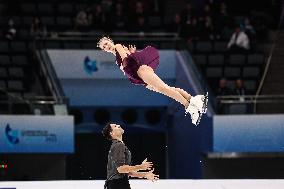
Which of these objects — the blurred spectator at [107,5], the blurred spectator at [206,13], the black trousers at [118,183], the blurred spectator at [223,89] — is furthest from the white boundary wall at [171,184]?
the blurred spectator at [107,5]

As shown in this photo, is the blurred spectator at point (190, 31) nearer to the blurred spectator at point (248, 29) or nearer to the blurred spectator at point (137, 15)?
the blurred spectator at point (137, 15)

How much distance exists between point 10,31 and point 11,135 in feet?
12.1

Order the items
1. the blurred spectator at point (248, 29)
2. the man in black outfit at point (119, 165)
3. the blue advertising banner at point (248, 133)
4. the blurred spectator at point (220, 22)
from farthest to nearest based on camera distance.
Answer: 1. the blurred spectator at point (220, 22)
2. the blurred spectator at point (248, 29)
3. the blue advertising banner at point (248, 133)
4. the man in black outfit at point (119, 165)

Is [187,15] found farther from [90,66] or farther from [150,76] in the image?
[150,76]

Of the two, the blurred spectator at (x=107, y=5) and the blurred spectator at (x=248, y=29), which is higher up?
the blurred spectator at (x=107, y=5)

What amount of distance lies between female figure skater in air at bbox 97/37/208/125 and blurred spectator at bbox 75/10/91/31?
7.58 meters

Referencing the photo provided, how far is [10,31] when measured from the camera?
1667 cm

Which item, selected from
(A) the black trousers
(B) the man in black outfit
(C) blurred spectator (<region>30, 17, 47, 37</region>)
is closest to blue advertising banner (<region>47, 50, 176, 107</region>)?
(C) blurred spectator (<region>30, 17, 47, 37</region>)

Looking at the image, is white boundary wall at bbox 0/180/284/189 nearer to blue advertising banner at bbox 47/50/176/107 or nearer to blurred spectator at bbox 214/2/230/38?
blue advertising banner at bbox 47/50/176/107

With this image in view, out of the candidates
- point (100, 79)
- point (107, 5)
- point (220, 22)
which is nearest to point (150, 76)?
point (100, 79)

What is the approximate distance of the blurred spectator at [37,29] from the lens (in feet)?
53.7

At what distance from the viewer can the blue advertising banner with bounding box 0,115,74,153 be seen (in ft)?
45.1

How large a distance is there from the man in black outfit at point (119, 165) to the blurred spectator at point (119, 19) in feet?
30.0

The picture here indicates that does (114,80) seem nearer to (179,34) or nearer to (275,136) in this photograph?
(179,34)
